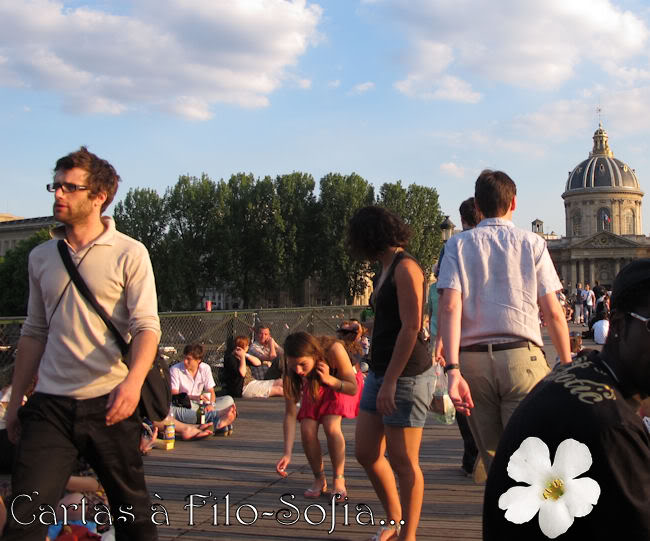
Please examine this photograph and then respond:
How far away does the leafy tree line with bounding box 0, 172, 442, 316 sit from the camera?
65.7 meters

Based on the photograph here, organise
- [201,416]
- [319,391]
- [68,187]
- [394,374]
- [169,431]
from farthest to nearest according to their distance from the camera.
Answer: [201,416]
[169,431]
[319,391]
[394,374]
[68,187]

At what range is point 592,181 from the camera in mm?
118000

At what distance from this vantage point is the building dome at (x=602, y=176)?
117125 millimetres

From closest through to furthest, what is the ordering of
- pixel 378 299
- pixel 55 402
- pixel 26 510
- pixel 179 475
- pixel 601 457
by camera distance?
pixel 601 457, pixel 26 510, pixel 55 402, pixel 378 299, pixel 179 475

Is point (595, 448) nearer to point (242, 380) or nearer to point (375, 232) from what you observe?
point (375, 232)

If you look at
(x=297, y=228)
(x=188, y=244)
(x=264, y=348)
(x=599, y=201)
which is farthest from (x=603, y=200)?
(x=264, y=348)

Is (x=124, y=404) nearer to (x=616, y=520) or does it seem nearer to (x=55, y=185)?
(x=55, y=185)

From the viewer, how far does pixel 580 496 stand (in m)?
1.68

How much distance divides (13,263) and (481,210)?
8174 cm

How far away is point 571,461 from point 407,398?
2.79m

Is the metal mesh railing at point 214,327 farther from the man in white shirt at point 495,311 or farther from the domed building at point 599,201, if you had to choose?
the domed building at point 599,201

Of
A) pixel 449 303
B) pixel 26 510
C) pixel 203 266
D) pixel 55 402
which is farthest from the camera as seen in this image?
pixel 203 266

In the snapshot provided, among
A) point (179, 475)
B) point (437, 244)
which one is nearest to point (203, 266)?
point (437, 244)

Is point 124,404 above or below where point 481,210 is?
below
